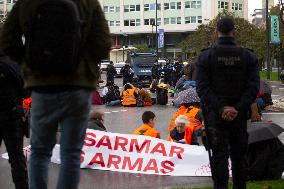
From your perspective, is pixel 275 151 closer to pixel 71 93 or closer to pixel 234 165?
A: pixel 234 165

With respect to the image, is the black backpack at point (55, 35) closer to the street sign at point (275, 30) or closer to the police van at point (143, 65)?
the police van at point (143, 65)

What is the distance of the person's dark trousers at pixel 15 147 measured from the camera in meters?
5.42

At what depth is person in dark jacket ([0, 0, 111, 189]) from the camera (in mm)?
3727

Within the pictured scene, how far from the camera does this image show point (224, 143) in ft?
18.8

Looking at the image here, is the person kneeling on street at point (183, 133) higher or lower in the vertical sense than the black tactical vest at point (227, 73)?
lower

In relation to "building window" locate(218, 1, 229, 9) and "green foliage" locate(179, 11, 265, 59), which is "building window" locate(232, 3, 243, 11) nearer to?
"building window" locate(218, 1, 229, 9)

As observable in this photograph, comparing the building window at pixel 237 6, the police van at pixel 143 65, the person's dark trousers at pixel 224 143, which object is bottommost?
the police van at pixel 143 65

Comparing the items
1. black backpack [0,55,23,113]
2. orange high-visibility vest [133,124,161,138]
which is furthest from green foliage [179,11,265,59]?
black backpack [0,55,23,113]

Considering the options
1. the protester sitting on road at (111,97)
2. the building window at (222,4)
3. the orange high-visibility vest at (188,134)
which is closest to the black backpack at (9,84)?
the orange high-visibility vest at (188,134)

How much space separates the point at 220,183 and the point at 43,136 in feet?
7.88

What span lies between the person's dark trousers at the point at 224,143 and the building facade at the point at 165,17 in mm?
103745

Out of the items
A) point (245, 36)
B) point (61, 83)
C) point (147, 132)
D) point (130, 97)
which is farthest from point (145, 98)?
point (245, 36)

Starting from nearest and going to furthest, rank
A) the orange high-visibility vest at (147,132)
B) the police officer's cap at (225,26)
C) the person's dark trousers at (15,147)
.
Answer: the person's dark trousers at (15,147) → the police officer's cap at (225,26) → the orange high-visibility vest at (147,132)

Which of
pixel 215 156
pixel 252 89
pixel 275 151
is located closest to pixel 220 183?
pixel 215 156
